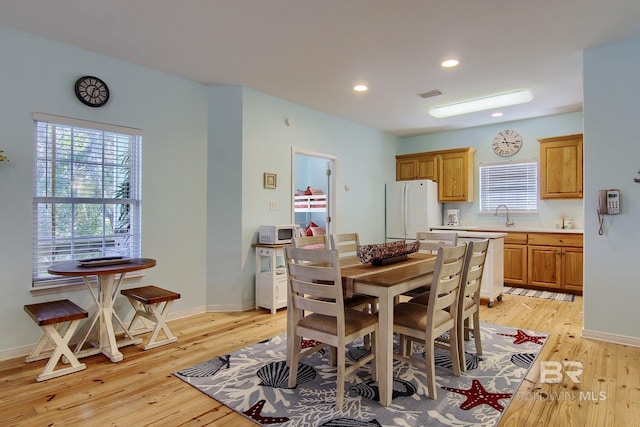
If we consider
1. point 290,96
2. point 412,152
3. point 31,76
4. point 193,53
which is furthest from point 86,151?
point 412,152

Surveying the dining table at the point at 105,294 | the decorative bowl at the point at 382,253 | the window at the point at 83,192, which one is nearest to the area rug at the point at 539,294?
the decorative bowl at the point at 382,253

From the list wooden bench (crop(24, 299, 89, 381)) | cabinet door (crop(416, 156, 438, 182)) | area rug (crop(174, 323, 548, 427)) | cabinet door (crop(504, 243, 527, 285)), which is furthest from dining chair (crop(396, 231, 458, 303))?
cabinet door (crop(416, 156, 438, 182))

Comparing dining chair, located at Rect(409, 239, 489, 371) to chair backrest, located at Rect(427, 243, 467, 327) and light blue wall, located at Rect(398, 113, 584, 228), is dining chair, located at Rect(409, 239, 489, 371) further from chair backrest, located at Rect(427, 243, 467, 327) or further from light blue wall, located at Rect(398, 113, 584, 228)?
light blue wall, located at Rect(398, 113, 584, 228)

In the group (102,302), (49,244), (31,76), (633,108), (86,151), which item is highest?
(31,76)

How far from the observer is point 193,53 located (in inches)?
130

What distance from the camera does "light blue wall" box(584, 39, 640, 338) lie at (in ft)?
10.1

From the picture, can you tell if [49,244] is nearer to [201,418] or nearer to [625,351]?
[201,418]

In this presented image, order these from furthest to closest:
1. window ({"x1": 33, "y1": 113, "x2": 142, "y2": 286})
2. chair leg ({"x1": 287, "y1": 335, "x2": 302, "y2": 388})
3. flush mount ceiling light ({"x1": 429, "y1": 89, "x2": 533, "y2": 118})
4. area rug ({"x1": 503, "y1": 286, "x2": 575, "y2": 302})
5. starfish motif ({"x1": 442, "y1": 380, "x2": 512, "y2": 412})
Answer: area rug ({"x1": 503, "y1": 286, "x2": 575, "y2": 302}), flush mount ceiling light ({"x1": 429, "y1": 89, "x2": 533, "y2": 118}), window ({"x1": 33, "y1": 113, "x2": 142, "y2": 286}), chair leg ({"x1": 287, "y1": 335, "x2": 302, "y2": 388}), starfish motif ({"x1": 442, "y1": 380, "x2": 512, "y2": 412})

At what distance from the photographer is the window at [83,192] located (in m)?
3.02

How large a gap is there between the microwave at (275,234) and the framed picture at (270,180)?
54cm

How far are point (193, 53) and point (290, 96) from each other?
4.74ft

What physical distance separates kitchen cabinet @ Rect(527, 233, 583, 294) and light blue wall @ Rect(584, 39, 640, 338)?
77.1 inches

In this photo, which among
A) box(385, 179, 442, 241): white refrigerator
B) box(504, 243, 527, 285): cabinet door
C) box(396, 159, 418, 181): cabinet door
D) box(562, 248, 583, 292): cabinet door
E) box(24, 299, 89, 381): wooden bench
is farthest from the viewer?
box(396, 159, 418, 181): cabinet door

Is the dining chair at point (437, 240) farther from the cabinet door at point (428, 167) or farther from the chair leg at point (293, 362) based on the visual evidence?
the cabinet door at point (428, 167)
